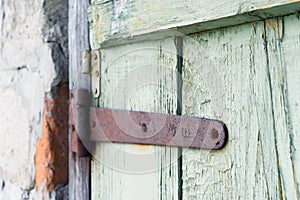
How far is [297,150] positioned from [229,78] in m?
0.15

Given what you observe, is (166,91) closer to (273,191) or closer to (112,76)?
(112,76)

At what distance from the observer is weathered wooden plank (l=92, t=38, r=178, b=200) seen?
2.54 feet

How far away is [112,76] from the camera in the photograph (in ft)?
2.92

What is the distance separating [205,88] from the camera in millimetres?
718

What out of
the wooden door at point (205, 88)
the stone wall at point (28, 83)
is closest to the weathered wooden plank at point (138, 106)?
the wooden door at point (205, 88)

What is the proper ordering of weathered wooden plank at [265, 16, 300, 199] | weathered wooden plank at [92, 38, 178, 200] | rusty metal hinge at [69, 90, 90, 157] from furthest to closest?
1. rusty metal hinge at [69, 90, 90, 157]
2. weathered wooden plank at [92, 38, 178, 200]
3. weathered wooden plank at [265, 16, 300, 199]

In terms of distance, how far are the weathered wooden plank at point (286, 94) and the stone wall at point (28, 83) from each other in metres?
0.52

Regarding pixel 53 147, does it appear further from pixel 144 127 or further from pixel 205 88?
pixel 205 88

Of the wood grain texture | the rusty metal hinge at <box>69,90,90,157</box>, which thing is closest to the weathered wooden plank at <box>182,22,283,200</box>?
the wood grain texture

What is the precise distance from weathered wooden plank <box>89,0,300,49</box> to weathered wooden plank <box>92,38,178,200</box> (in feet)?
0.11

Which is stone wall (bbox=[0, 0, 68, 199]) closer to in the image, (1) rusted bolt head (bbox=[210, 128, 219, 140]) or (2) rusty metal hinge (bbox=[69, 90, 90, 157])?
(2) rusty metal hinge (bbox=[69, 90, 90, 157])

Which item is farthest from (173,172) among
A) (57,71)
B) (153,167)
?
(57,71)

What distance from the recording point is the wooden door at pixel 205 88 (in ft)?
2.02

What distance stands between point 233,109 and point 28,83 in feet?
1.82
